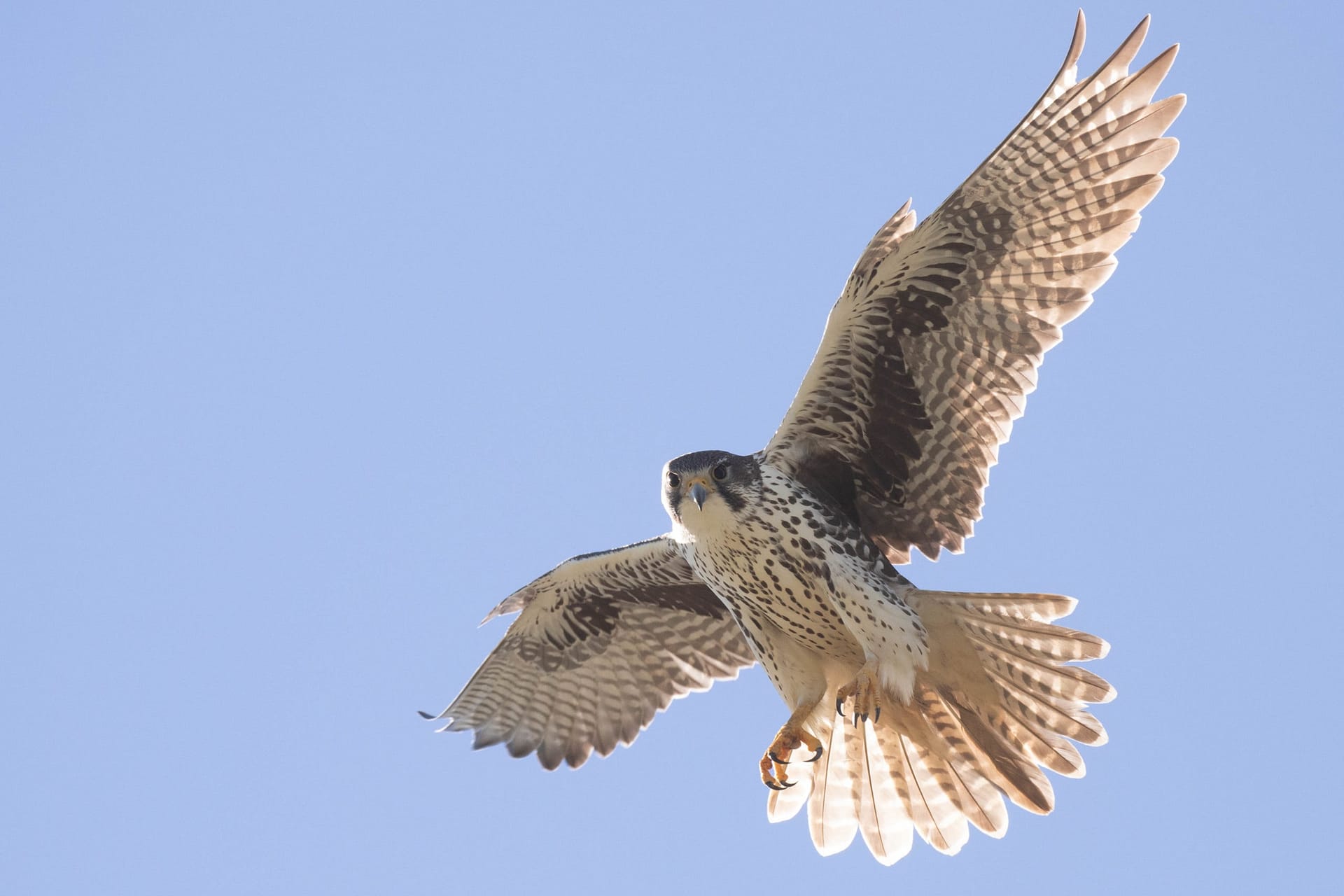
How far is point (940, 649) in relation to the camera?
29.1 feet

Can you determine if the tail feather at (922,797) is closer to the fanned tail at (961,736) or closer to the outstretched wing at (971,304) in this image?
the fanned tail at (961,736)

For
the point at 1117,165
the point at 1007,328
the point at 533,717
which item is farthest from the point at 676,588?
the point at 1117,165

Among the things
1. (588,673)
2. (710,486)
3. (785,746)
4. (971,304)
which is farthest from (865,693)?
(588,673)

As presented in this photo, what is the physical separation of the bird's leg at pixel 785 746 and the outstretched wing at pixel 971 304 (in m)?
1.05

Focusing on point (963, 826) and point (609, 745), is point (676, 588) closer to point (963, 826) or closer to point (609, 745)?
point (609, 745)

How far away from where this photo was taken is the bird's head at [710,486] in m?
8.79

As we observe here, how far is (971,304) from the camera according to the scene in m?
8.85

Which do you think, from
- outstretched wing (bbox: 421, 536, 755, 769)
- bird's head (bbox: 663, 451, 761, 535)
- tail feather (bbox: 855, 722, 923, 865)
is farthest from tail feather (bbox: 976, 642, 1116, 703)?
outstretched wing (bbox: 421, 536, 755, 769)

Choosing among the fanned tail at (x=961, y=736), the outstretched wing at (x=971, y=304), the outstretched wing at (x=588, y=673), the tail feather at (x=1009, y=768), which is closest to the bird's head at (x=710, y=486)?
Answer: the outstretched wing at (x=971, y=304)

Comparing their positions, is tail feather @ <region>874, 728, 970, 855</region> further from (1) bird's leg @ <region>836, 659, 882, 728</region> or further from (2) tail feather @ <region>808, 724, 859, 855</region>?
(1) bird's leg @ <region>836, 659, 882, 728</region>

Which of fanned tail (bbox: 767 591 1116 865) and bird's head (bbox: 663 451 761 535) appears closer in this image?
fanned tail (bbox: 767 591 1116 865)

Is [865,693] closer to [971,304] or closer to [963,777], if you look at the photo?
[963,777]

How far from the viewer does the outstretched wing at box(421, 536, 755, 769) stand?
1045cm

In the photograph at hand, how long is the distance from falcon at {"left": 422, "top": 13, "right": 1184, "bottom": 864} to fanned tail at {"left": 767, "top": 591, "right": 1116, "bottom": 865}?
0.01 meters
